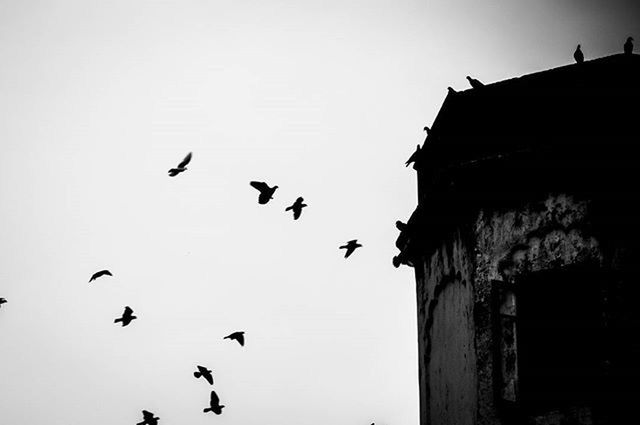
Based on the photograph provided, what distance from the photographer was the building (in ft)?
19.1

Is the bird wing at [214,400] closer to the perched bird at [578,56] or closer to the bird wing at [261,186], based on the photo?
the bird wing at [261,186]

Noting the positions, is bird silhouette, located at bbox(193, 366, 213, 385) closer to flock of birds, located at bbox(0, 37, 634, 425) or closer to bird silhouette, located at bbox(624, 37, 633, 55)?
flock of birds, located at bbox(0, 37, 634, 425)

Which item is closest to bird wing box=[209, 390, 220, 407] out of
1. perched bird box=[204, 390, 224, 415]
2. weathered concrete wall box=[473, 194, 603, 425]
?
perched bird box=[204, 390, 224, 415]

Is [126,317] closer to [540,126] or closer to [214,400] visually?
[214,400]

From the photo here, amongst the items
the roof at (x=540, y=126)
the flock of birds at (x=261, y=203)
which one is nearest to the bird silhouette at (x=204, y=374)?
the flock of birds at (x=261, y=203)

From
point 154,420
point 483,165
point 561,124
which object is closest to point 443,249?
point 483,165

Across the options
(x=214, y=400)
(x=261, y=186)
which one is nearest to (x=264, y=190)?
(x=261, y=186)

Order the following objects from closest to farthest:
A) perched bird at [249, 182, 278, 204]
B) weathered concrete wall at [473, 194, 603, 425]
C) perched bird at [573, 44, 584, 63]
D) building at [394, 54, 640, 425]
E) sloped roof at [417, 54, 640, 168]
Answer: building at [394, 54, 640, 425]
weathered concrete wall at [473, 194, 603, 425]
sloped roof at [417, 54, 640, 168]
perched bird at [573, 44, 584, 63]
perched bird at [249, 182, 278, 204]

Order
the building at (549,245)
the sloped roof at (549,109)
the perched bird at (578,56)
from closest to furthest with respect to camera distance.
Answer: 1. the building at (549,245)
2. the sloped roof at (549,109)
3. the perched bird at (578,56)

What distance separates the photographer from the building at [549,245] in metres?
5.84

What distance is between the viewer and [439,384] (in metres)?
7.88

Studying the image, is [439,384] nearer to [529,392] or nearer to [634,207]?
[529,392]

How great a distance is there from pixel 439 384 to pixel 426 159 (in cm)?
241

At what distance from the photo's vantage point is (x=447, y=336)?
298 inches
